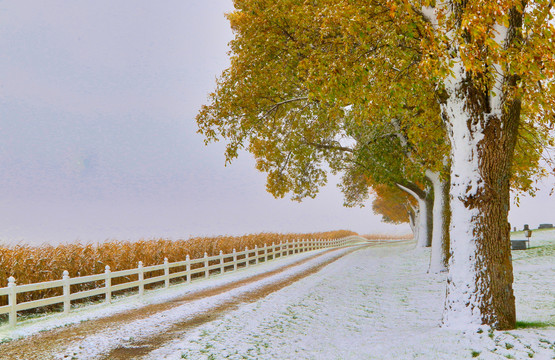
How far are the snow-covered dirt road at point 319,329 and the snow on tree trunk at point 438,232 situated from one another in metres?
3.07

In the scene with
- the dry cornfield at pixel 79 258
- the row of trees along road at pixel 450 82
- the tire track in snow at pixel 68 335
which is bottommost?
the tire track in snow at pixel 68 335

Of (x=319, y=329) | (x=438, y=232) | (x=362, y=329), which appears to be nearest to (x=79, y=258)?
(x=319, y=329)

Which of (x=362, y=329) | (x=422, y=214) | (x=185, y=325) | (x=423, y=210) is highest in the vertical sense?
(x=423, y=210)

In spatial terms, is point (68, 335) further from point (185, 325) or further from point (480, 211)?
point (480, 211)

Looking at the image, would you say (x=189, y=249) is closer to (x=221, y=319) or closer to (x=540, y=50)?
(x=221, y=319)

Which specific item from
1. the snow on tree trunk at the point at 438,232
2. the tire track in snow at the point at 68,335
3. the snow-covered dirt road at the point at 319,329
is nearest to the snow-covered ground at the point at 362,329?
the snow-covered dirt road at the point at 319,329

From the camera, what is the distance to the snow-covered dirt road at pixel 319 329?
747 centimetres

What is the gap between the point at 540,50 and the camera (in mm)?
7352

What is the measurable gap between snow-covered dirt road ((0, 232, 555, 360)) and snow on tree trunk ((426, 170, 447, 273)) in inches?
121

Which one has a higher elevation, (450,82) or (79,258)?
(450,82)

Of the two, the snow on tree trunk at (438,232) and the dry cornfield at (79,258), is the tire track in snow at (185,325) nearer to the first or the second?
the dry cornfield at (79,258)

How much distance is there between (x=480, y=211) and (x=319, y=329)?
14.1ft

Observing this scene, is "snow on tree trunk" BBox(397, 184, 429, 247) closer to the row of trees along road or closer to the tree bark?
the tree bark

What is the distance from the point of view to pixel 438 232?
19.1m
